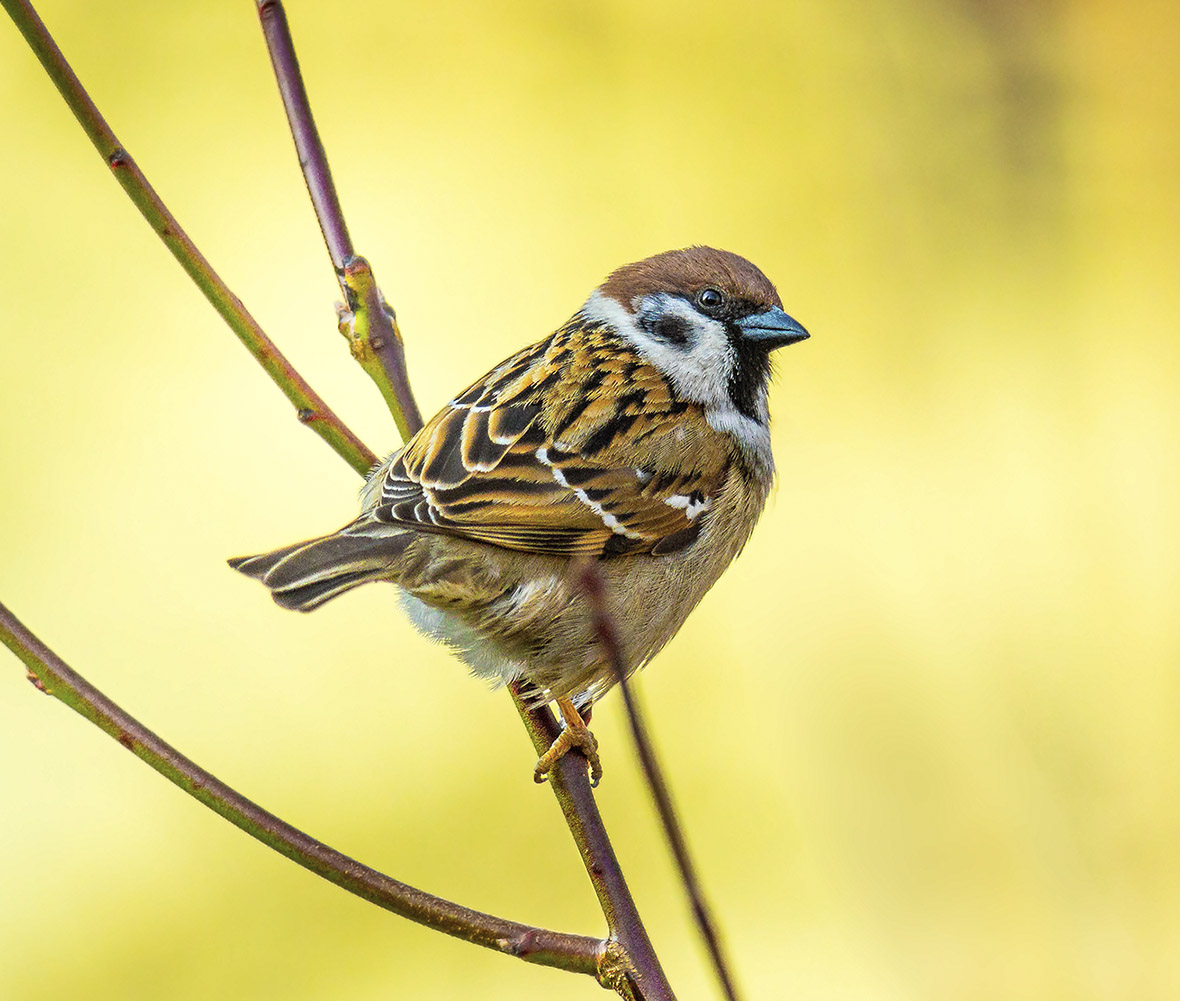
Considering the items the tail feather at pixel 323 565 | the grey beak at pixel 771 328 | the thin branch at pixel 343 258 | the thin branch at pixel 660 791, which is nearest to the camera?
the thin branch at pixel 660 791

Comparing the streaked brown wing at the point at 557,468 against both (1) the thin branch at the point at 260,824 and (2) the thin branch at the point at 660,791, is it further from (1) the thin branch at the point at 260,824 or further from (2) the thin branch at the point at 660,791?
(2) the thin branch at the point at 660,791

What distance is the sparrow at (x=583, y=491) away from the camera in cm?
183

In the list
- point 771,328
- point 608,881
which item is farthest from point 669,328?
point 608,881

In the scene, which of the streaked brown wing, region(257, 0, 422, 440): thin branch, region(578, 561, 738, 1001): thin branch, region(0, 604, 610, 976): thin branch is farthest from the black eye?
region(578, 561, 738, 1001): thin branch

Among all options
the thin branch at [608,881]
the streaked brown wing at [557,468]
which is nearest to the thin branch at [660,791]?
the thin branch at [608,881]

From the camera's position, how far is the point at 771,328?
6.54 ft

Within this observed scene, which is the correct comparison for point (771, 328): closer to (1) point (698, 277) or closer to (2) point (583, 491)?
(1) point (698, 277)

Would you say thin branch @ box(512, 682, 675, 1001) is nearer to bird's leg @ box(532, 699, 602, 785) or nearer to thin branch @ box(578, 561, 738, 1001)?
bird's leg @ box(532, 699, 602, 785)

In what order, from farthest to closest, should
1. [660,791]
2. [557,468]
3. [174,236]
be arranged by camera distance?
1. [557,468]
2. [174,236]
3. [660,791]

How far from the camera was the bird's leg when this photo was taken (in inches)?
59.1

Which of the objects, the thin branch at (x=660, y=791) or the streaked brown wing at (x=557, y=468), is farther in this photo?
the streaked brown wing at (x=557, y=468)

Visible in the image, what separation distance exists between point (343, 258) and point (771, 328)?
2.46 ft

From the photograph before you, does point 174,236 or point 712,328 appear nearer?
point 174,236

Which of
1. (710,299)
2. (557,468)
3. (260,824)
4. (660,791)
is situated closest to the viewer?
(660,791)
